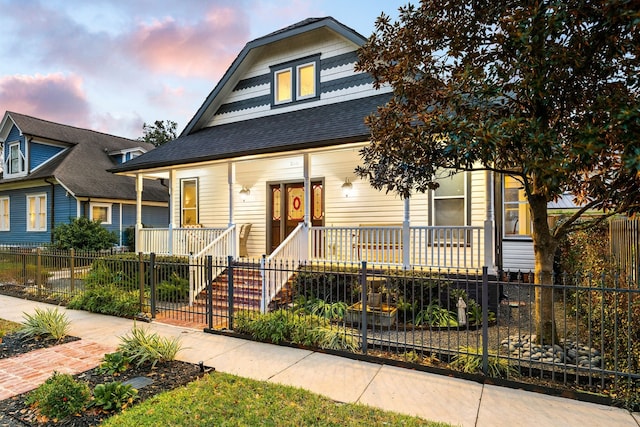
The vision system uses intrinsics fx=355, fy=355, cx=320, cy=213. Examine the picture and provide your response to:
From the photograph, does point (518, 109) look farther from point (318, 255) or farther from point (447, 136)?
point (318, 255)

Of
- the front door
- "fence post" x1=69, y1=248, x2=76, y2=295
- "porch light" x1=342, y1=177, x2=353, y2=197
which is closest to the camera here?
"fence post" x1=69, y1=248, x2=76, y2=295

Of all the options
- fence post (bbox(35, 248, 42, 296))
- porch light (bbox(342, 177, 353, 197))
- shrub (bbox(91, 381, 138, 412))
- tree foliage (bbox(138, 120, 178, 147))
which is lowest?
shrub (bbox(91, 381, 138, 412))

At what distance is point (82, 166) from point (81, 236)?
651 centimetres

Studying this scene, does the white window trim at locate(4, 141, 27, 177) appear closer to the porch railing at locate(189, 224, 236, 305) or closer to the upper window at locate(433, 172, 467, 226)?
the porch railing at locate(189, 224, 236, 305)

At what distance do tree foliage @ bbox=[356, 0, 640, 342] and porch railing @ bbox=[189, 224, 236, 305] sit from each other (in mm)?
5402

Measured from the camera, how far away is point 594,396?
376cm

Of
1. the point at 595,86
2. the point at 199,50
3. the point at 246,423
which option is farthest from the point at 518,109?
the point at 199,50

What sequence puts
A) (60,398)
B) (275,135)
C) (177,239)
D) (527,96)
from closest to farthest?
(60,398) → (527,96) → (275,135) → (177,239)

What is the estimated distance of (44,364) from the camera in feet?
16.2

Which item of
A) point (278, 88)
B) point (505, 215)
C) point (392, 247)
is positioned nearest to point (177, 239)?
point (278, 88)

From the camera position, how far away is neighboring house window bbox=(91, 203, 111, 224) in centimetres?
1772

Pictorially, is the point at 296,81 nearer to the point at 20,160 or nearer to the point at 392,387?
the point at 392,387

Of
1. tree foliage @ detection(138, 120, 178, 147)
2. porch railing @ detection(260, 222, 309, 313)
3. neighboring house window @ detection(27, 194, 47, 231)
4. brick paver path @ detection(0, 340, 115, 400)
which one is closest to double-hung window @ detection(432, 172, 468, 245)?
porch railing @ detection(260, 222, 309, 313)

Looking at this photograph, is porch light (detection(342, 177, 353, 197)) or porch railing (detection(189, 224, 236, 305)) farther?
porch light (detection(342, 177, 353, 197))
